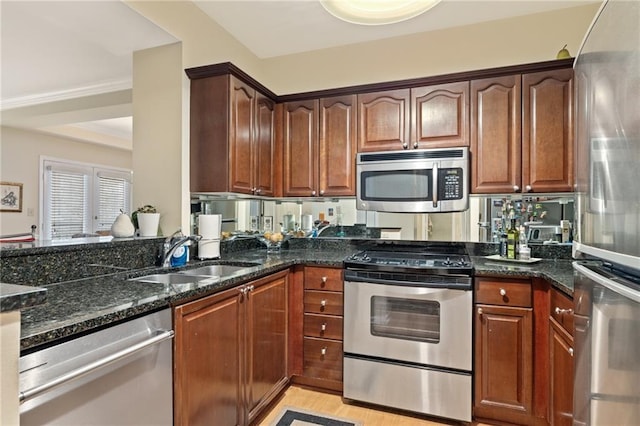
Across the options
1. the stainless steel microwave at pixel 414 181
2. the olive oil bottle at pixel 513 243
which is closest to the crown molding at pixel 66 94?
the stainless steel microwave at pixel 414 181

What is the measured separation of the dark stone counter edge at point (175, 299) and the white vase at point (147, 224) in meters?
0.82

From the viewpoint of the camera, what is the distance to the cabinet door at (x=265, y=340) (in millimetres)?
1918

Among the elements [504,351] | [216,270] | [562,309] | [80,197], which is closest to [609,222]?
[562,309]

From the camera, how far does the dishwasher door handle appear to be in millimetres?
862

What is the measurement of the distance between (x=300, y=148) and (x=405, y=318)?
62.9 inches

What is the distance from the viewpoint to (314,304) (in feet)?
7.87

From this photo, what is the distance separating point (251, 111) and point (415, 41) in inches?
59.5

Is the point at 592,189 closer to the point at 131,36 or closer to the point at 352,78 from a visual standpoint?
the point at 352,78

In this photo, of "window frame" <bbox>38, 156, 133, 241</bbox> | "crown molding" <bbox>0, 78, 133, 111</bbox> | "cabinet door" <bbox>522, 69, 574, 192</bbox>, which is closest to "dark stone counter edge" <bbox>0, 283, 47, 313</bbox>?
"cabinet door" <bbox>522, 69, 574, 192</bbox>

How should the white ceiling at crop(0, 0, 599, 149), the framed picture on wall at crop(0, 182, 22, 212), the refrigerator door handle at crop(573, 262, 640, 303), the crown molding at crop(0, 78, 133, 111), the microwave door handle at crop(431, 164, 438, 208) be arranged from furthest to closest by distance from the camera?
the framed picture on wall at crop(0, 182, 22, 212)
the crown molding at crop(0, 78, 133, 111)
the microwave door handle at crop(431, 164, 438, 208)
the white ceiling at crop(0, 0, 599, 149)
the refrigerator door handle at crop(573, 262, 640, 303)

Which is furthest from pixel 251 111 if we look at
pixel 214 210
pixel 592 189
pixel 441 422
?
pixel 441 422

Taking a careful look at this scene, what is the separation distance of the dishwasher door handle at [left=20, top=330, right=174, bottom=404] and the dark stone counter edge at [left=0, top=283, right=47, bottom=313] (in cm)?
34

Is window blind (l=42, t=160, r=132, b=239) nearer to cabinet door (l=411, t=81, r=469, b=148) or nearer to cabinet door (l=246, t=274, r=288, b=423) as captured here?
cabinet door (l=246, t=274, r=288, b=423)

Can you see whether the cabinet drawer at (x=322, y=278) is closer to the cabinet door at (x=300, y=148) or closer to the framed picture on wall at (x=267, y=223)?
the cabinet door at (x=300, y=148)
